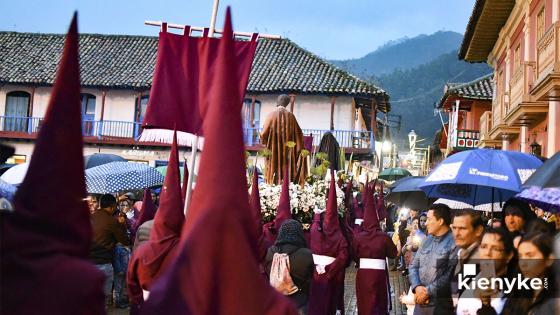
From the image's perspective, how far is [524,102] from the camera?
16281mm

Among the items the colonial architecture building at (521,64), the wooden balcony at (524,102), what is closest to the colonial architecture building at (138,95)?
the colonial architecture building at (521,64)

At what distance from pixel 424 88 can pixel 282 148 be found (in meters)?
116

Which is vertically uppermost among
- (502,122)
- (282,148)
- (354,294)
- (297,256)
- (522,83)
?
(522,83)

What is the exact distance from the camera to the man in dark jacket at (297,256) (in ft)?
21.8

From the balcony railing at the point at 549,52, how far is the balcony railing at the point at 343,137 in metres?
17.0

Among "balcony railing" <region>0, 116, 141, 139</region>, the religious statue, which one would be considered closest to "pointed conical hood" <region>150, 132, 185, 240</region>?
the religious statue

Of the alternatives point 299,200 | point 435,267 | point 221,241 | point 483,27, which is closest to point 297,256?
point 435,267

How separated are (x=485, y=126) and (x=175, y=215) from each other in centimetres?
2354

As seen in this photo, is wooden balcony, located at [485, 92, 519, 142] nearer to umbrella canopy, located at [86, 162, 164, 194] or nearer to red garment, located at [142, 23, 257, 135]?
umbrella canopy, located at [86, 162, 164, 194]

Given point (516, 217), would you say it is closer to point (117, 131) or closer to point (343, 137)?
point (343, 137)

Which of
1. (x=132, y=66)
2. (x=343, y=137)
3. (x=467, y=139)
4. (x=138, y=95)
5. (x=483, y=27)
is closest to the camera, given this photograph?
(x=483, y=27)

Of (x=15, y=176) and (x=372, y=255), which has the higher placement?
(x=15, y=176)

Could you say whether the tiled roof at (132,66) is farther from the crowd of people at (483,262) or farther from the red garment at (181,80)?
the crowd of people at (483,262)

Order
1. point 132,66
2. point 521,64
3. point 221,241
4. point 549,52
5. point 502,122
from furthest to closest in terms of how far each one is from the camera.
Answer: point 132,66
point 502,122
point 521,64
point 549,52
point 221,241
